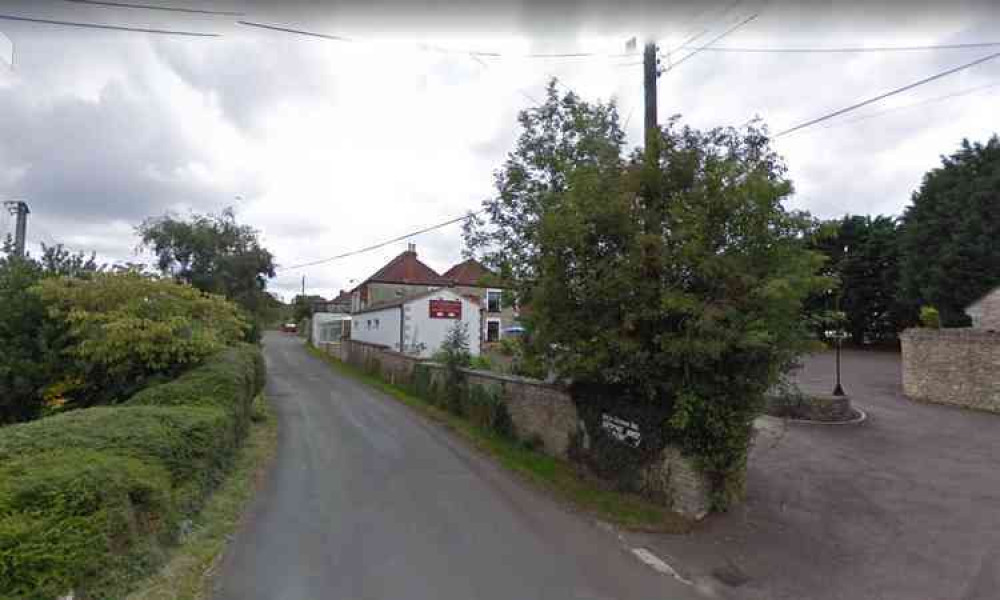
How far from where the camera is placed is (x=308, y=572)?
4.62 metres

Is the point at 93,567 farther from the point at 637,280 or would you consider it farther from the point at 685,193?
the point at 685,193

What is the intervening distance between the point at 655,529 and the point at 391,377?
15734mm

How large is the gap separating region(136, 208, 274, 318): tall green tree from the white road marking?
2120cm

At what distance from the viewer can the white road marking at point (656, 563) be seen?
4.88 m

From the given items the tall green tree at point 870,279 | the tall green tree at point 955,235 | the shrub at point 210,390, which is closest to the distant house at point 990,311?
the tall green tree at point 955,235

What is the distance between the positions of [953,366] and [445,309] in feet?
68.5

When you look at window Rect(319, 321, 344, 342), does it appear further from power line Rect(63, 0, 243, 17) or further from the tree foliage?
power line Rect(63, 0, 243, 17)

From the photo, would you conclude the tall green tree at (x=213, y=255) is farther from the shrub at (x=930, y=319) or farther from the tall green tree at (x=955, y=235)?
the tall green tree at (x=955, y=235)

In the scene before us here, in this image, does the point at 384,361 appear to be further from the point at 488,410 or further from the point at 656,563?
the point at 656,563

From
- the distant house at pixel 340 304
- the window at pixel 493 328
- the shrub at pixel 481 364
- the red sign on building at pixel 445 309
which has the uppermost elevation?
the distant house at pixel 340 304

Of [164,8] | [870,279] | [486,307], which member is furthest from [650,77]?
[870,279]

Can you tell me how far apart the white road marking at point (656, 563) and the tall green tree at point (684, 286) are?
58.9 inches

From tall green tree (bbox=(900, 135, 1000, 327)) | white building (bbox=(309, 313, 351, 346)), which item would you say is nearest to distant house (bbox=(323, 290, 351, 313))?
white building (bbox=(309, 313, 351, 346))

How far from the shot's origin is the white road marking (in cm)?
488
